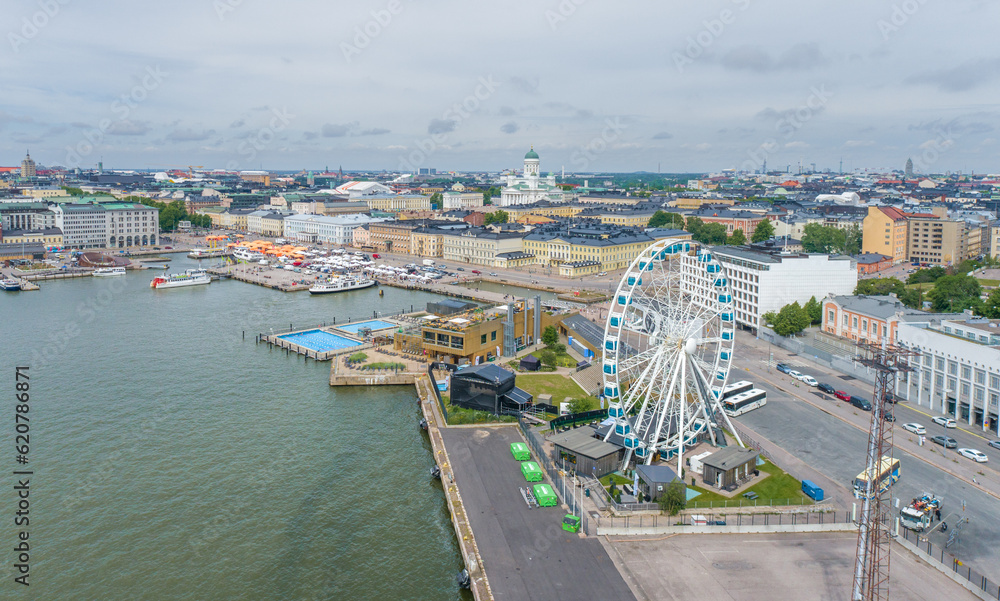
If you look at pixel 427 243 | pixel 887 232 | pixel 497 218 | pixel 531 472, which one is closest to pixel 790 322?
pixel 531 472

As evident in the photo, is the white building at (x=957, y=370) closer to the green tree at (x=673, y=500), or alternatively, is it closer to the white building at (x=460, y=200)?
the green tree at (x=673, y=500)

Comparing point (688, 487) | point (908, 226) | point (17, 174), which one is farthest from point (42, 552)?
point (17, 174)

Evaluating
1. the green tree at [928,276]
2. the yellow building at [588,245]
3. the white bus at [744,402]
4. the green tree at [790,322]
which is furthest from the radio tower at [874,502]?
the yellow building at [588,245]

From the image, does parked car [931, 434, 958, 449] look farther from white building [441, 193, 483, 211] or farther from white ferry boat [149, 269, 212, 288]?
white building [441, 193, 483, 211]

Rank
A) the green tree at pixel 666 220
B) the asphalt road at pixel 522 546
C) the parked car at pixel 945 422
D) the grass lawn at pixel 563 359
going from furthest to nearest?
the green tree at pixel 666 220 < the grass lawn at pixel 563 359 < the parked car at pixel 945 422 < the asphalt road at pixel 522 546

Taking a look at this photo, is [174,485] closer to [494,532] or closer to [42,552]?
[42,552]

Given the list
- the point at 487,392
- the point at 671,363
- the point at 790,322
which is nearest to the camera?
the point at 671,363

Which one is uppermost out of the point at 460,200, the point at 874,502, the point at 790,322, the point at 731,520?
the point at 460,200

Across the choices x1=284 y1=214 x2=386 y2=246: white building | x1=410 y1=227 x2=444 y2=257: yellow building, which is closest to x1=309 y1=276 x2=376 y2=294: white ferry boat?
x1=410 y1=227 x2=444 y2=257: yellow building

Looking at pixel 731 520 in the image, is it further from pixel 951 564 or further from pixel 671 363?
pixel 671 363
